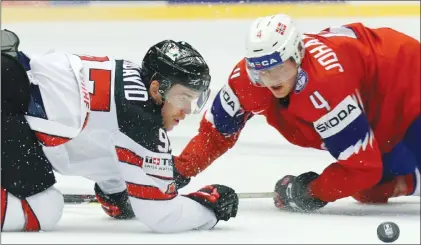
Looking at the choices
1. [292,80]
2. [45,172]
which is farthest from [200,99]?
[45,172]

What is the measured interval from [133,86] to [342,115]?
1.59 feet

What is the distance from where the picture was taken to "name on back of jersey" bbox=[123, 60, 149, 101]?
6.80ft

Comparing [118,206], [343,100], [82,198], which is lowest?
[82,198]

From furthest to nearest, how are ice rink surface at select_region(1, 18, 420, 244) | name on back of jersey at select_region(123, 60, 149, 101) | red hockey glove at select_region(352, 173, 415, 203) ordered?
1. red hockey glove at select_region(352, 173, 415, 203)
2. name on back of jersey at select_region(123, 60, 149, 101)
3. ice rink surface at select_region(1, 18, 420, 244)

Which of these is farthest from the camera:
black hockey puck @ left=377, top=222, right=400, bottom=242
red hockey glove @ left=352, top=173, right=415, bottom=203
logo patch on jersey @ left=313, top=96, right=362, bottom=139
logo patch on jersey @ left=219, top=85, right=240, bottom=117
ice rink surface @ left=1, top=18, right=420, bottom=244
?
logo patch on jersey @ left=219, top=85, right=240, bottom=117

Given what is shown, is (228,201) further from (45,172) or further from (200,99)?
(45,172)

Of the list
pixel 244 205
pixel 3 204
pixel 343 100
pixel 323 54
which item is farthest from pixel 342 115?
pixel 3 204

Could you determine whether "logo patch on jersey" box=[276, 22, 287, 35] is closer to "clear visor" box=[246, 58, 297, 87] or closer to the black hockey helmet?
"clear visor" box=[246, 58, 297, 87]

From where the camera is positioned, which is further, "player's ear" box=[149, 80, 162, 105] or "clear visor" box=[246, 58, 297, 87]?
"clear visor" box=[246, 58, 297, 87]

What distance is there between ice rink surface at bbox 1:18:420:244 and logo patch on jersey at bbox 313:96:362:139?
0.22 meters

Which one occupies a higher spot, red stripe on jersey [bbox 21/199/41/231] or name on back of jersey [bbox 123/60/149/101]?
name on back of jersey [bbox 123/60/149/101]

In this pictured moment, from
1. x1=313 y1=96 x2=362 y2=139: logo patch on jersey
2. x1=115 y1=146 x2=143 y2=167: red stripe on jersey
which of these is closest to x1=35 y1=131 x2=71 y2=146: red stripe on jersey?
x1=115 y1=146 x2=143 y2=167: red stripe on jersey

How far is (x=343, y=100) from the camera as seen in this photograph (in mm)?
2195

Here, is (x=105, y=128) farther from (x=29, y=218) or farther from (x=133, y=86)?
(x=29, y=218)
